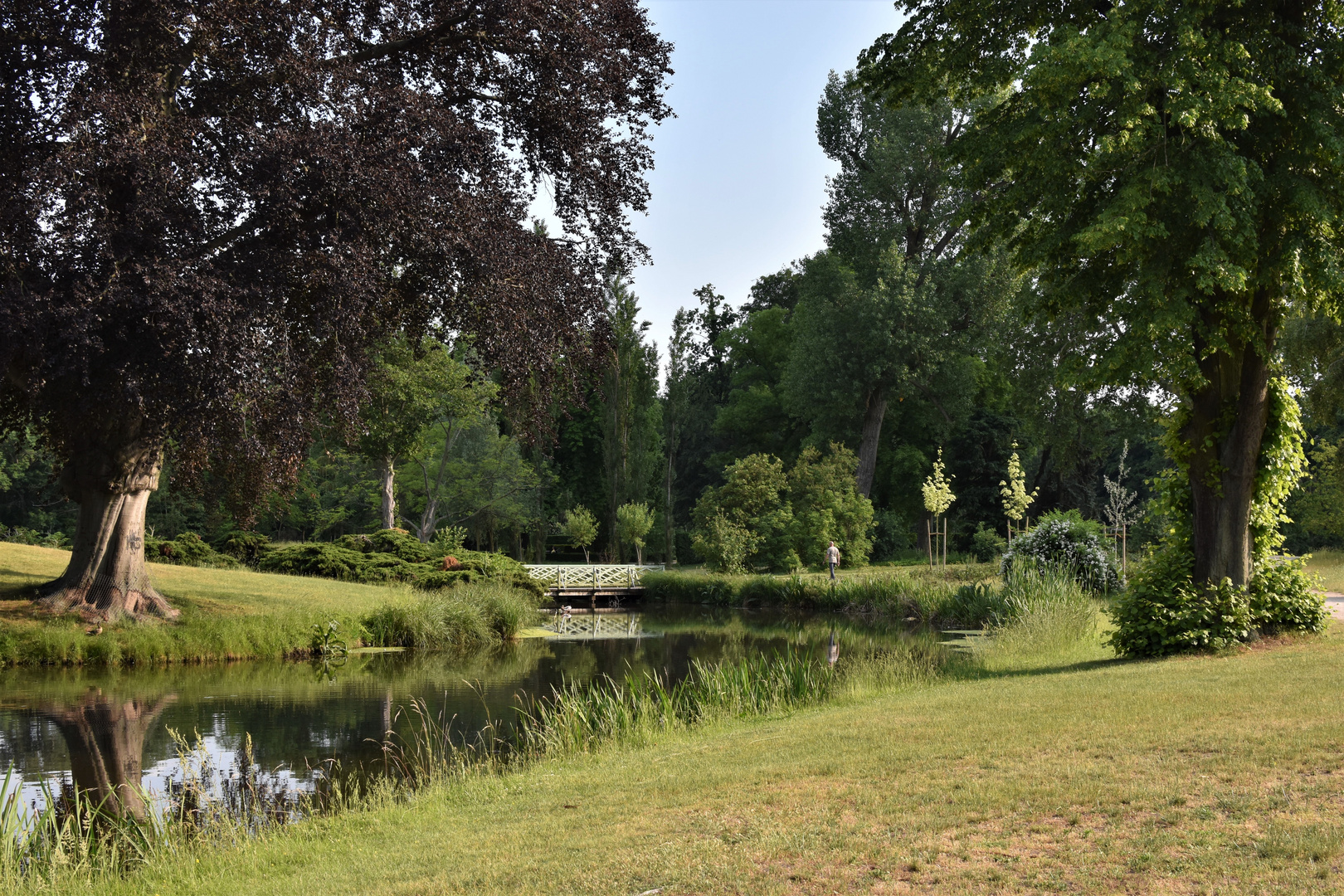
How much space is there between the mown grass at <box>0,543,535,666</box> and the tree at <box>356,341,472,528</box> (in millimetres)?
9455

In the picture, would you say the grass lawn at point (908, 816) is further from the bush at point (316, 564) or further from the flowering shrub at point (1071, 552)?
the bush at point (316, 564)

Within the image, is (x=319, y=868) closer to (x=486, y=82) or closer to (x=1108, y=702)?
(x=1108, y=702)

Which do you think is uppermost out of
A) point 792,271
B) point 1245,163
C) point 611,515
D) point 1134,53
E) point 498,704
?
point 792,271

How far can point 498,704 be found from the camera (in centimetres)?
1314

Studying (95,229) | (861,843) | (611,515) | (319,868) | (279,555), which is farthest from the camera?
(611,515)

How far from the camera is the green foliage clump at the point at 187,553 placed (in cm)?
2561

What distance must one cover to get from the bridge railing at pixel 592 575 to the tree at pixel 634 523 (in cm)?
361

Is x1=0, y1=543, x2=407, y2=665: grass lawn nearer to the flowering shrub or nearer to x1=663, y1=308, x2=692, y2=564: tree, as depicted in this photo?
the flowering shrub

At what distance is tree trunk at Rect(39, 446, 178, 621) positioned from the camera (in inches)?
610

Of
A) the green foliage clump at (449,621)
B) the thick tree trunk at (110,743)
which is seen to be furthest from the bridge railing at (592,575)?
the thick tree trunk at (110,743)

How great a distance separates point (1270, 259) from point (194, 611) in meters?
16.6

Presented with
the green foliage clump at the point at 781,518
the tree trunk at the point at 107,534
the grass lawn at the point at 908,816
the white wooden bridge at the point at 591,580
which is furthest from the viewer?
the white wooden bridge at the point at 591,580

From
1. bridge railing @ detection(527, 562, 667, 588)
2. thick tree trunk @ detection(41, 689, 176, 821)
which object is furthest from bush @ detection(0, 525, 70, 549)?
thick tree trunk @ detection(41, 689, 176, 821)

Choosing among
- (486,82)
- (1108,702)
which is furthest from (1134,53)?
(486,82)
